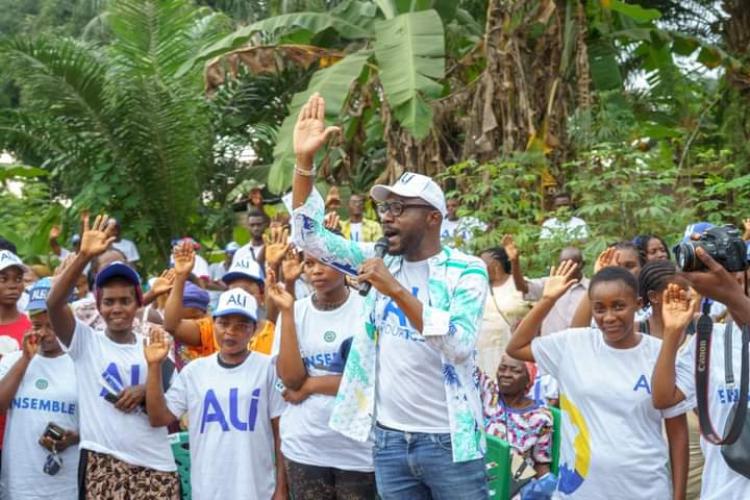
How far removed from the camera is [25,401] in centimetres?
621

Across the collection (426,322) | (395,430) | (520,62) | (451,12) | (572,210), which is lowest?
(395,430)

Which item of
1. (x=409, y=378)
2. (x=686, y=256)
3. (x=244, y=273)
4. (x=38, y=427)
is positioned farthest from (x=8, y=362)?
(x=686, y=256)

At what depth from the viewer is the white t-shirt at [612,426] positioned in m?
5.29

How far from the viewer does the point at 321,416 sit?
5.88 metres

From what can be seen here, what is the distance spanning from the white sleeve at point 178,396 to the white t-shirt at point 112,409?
0.44ft

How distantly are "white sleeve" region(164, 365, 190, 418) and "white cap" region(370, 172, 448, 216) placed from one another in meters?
1.64

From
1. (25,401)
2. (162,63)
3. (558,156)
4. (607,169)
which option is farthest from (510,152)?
(25,401)

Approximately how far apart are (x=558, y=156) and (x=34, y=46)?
645 cm

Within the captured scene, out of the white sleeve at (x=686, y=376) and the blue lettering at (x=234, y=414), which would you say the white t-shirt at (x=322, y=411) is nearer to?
the blue lettering at (x=234, y=414)

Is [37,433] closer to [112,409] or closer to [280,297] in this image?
[112,409]

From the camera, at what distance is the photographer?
390 cm

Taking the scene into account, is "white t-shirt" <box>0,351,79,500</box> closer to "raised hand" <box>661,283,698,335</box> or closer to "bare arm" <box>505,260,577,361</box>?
"bare arm" <box>505,260,577,361</box>

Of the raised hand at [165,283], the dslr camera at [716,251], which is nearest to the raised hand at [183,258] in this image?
the raised hand at [165,283]

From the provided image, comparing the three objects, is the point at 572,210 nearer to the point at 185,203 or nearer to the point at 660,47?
the point at 660,47
